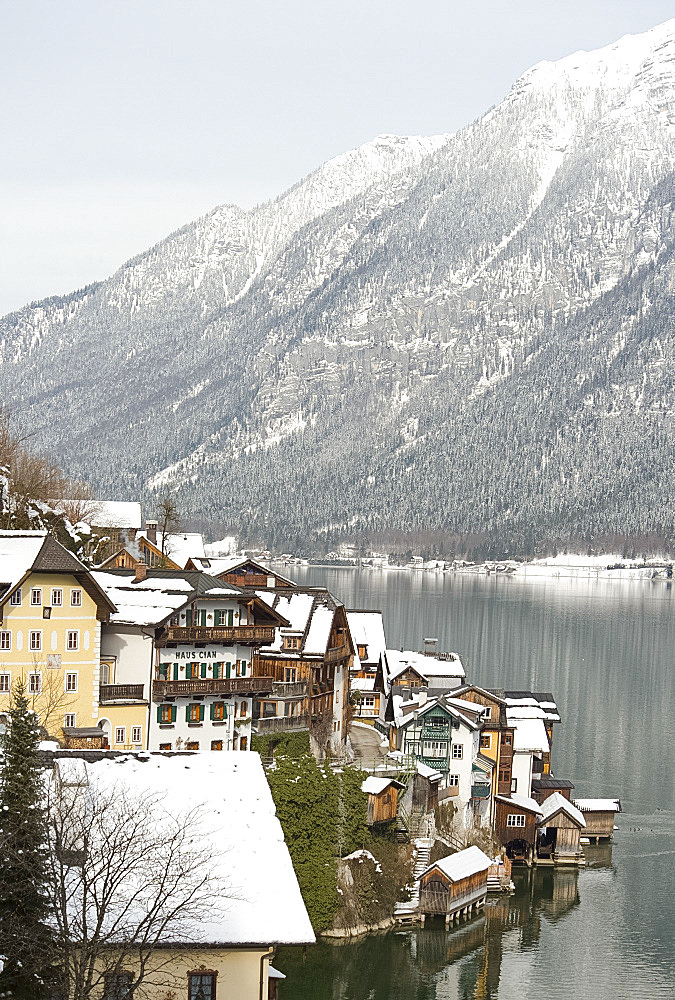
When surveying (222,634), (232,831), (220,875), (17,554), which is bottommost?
(220,875)

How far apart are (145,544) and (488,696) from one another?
125ft

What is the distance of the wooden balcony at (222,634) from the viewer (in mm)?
58156

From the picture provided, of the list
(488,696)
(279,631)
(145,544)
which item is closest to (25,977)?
(279,631)

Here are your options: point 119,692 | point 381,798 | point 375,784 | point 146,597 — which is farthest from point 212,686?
point 381,798

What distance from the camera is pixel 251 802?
33.5 m

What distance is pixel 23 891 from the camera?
92.3 ft

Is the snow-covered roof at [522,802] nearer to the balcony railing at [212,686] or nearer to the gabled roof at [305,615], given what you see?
the gabled roof at [305,615]

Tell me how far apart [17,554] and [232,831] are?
25.5 metres

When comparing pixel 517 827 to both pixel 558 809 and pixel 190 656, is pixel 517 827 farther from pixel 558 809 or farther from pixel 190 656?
pixel 190 656

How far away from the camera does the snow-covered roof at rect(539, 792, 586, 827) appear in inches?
2862

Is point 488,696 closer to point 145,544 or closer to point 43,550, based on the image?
point 43,550

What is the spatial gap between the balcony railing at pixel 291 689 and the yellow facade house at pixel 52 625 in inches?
380

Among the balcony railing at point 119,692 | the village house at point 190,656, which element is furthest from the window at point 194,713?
the balcony railing at point 119,692

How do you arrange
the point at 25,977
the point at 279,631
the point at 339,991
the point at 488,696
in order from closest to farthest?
the point at 25,977, the point at 339,991, the point at 279,631, the point at 488,696
